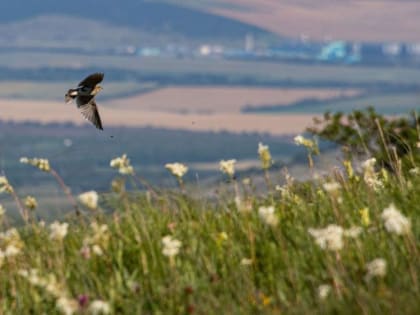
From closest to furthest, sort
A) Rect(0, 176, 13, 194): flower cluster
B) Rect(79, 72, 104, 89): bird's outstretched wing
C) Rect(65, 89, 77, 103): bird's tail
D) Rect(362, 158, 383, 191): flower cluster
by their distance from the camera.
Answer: Rect(362, 158, 383, 191): flower cluster
Rect(0, 176, 13, 194): flower cluster
Rect(79, 72, 104, 89): bird's outstretched wing
Rect(65, 89, 77, 103): bird's tail

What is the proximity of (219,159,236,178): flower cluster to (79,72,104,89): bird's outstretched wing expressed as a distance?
249cm

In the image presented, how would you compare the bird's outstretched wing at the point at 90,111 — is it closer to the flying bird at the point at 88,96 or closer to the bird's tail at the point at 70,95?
the flying bird at the point at 88,96

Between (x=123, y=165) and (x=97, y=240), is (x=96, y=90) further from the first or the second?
(x=97, y=240)

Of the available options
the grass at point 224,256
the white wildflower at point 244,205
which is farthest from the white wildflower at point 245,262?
Answer: the white wildflower at point 244,205

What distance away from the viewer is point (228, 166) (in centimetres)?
761

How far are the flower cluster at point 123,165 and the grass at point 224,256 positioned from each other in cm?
30

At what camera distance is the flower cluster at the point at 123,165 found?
7453 mm

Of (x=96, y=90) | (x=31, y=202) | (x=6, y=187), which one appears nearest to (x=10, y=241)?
(x=31, y=202)

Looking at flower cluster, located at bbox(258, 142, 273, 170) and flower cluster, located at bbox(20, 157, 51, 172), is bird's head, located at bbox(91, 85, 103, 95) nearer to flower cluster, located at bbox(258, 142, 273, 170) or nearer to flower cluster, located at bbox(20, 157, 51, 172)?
flower cluster, located at bbox(20, 157, 51, 172)

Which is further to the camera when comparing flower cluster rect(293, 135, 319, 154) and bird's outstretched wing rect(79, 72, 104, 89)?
bird's outstretched wing rect(79, 72, 104, 89)

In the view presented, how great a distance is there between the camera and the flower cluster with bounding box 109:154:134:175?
7453 mm

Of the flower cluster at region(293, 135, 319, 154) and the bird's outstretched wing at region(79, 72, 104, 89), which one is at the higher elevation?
the bird's outstretched wing at region(79, 72, 104, 89)

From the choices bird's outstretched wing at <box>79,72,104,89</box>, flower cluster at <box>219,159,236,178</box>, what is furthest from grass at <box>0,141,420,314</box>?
bird's outstretched wing at <box>79,72,104,89</box>

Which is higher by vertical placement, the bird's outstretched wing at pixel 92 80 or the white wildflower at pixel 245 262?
the bird's outstretched wing at pixel 92 80
